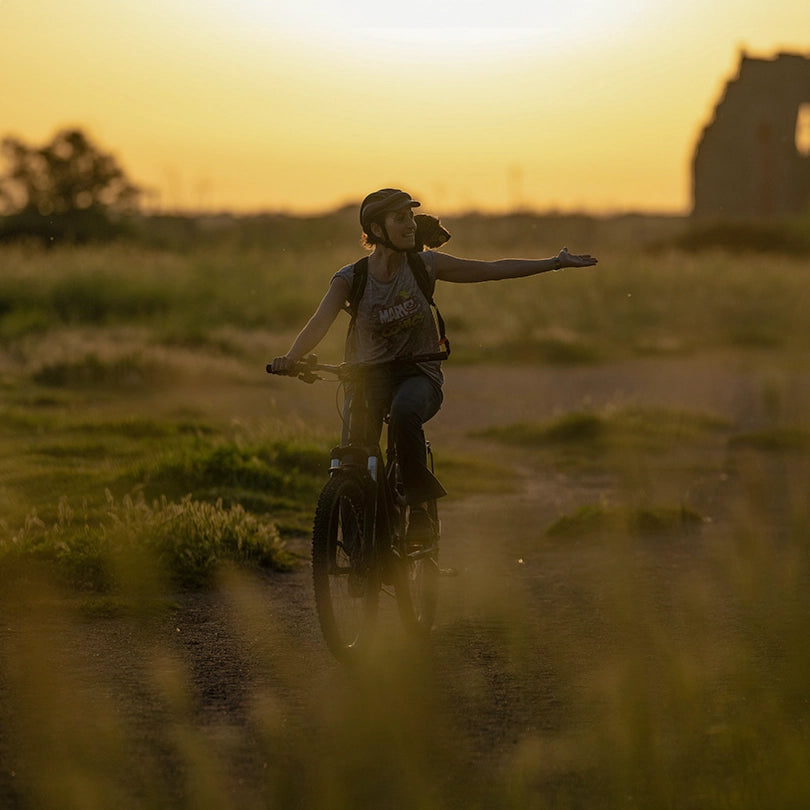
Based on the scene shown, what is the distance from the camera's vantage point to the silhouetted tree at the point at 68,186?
166 ft

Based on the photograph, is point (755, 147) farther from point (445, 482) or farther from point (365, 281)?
point (365, 281)

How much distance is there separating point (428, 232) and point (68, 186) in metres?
46.5

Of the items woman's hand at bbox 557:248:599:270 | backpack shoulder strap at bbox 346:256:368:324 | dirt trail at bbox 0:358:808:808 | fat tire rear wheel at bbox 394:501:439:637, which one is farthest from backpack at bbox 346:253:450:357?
dirt trail at bbox 0:358:808:808

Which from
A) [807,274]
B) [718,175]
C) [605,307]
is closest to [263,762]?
[605,307]

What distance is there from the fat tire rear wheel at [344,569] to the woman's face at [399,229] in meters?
1.05

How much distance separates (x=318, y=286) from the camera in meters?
33.7

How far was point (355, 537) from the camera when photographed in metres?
6.18

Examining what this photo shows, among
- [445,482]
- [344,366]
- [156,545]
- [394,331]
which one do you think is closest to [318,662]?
[344,366]

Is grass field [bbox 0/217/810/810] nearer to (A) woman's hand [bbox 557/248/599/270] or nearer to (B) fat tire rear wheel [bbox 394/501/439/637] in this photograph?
(B) fat tire rear wheel [bbox 394/501/439/637]

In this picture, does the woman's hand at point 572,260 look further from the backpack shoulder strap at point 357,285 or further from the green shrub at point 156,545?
the green shrub at point 156,545

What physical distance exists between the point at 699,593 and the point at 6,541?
3785 mm

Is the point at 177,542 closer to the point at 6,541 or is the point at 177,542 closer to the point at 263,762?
the point at 6,541

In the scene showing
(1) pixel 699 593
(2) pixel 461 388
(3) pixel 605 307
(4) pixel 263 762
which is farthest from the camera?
(3) pixel 605 307

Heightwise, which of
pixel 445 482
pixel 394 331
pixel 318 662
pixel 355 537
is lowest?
pixel 445 482
